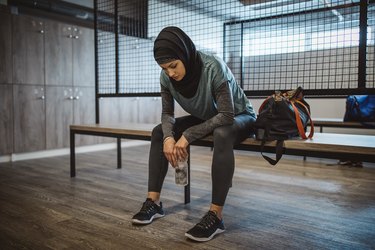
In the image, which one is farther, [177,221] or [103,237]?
[177,221]

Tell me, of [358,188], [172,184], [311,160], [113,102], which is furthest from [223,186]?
[113,102]

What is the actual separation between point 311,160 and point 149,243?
2.73 metres

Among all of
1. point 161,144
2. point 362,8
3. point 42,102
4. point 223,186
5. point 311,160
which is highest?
point 362,8

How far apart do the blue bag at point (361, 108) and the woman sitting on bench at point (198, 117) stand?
1.85 meters

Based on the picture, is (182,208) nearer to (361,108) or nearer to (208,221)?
(208,221)

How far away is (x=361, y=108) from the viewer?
3.14 m

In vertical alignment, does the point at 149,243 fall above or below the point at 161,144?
below

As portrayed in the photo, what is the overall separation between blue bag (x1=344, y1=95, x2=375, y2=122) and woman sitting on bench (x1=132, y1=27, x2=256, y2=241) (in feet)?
6.08

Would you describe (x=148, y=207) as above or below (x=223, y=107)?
below

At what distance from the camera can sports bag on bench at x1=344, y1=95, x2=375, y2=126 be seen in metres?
3.07

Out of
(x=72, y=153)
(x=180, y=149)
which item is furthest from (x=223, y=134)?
(x=72, y=153)

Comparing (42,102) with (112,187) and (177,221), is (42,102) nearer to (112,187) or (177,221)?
(112,187)

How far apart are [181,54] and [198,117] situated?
1.39 ft

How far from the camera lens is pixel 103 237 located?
1.49 m
